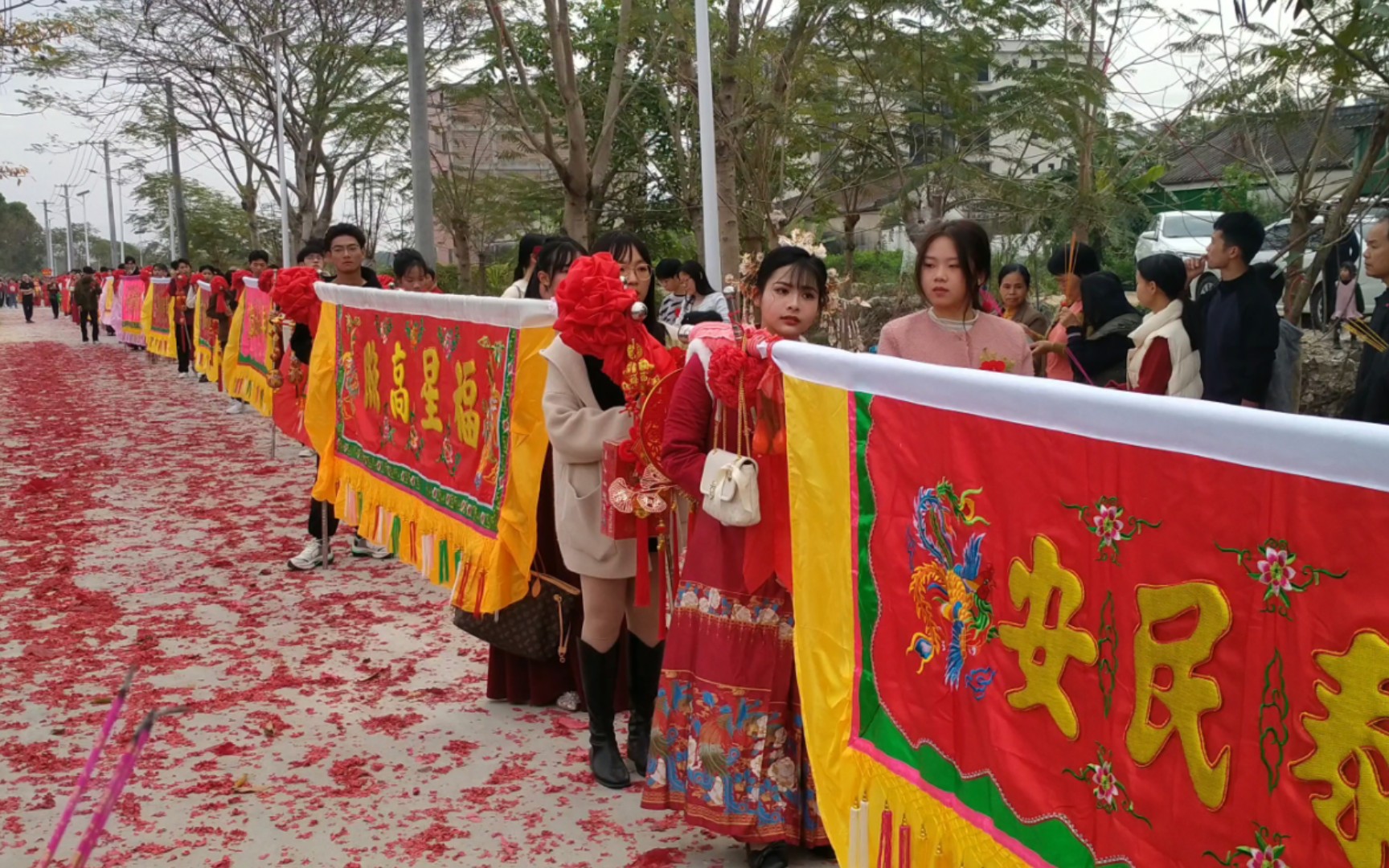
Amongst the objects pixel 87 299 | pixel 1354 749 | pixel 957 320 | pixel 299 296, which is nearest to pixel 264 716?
pixel 299 296

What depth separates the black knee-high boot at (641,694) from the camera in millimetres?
4266

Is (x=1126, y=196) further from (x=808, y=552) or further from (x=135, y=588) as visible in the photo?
(x=808, y=552)

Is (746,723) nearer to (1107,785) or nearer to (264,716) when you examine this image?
(1107,785)

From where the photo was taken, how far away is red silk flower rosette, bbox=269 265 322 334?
22.6ft

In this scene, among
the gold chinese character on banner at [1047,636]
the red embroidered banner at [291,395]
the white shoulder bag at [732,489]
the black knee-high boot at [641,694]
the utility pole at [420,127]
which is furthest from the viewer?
the utility pole at [420,127]

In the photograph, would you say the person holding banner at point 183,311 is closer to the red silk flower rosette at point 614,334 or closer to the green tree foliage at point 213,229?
the red silk flower rosette at point 614,334

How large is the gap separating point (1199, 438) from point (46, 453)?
1251 centimetres

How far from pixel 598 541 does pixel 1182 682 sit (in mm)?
2333

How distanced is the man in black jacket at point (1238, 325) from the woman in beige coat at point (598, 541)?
9.44ft

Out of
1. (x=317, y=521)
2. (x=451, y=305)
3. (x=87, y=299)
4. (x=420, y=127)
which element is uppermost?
(x=420, y=127)

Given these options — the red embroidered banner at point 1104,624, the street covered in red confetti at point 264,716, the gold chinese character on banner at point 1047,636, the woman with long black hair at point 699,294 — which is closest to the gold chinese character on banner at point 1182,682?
the red embroidered banner at point 1104,624

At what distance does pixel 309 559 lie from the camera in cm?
729

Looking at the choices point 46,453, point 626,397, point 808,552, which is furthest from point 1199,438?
point 46,453

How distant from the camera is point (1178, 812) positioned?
193 cm
